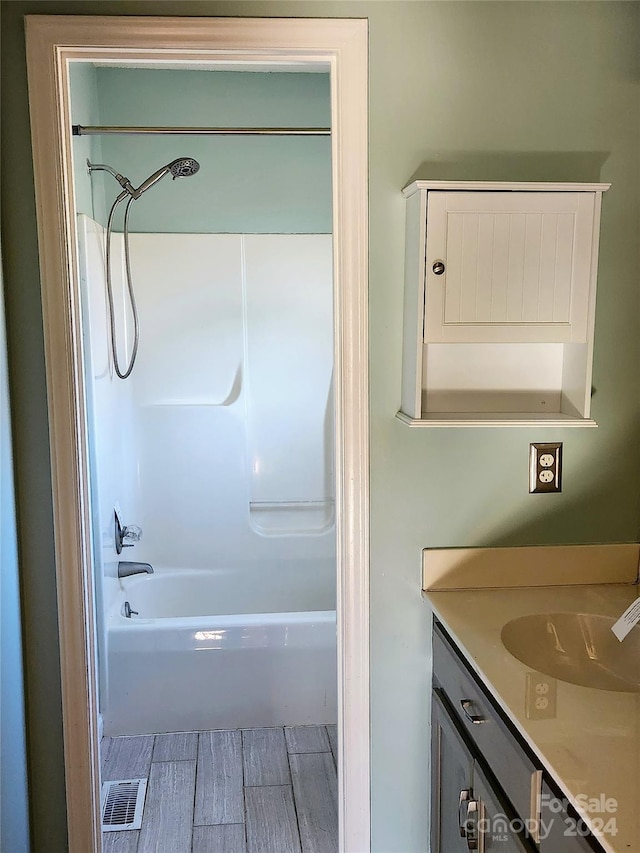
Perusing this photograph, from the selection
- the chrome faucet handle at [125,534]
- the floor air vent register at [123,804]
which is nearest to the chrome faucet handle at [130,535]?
the chrome faucet handle at [125,534]

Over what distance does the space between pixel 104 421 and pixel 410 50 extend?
1767 mm

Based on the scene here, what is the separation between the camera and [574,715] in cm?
117

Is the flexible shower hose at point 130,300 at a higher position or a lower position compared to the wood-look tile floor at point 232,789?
higher

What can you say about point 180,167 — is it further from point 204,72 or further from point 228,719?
point 228,719

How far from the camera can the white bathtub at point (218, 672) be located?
2633mm

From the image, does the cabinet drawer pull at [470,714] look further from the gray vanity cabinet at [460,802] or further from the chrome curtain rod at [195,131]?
the chrome curtain rod at [195,131]

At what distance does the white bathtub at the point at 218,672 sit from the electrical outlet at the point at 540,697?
1461 millimetres

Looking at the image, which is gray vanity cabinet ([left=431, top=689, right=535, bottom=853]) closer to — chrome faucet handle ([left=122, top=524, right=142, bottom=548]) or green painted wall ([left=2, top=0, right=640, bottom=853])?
green painted wall ([left=2, top=0, right=640, bottom=853])

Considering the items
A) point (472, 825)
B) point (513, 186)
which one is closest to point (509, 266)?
point (513, 186)

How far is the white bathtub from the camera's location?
104 inches

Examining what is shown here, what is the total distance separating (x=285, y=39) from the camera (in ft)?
5.29

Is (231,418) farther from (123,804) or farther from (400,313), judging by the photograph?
(400,313)

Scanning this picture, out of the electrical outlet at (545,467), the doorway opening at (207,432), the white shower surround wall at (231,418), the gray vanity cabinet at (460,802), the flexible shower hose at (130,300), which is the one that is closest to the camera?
the gray vanity cabinet at (460,802)

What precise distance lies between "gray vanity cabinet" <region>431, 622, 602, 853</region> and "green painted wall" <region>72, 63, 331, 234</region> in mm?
2128
